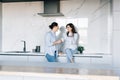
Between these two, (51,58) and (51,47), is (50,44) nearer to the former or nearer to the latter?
(51,47)

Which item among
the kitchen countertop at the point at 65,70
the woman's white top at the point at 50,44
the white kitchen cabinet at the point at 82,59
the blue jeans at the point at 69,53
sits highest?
the woman's white top at the point at 50,44

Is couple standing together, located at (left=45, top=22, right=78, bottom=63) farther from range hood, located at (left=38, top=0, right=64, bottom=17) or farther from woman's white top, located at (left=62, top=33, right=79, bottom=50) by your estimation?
range hood, located at (left=38, top=0, right=64, bottom=17)

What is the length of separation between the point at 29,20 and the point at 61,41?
814mm

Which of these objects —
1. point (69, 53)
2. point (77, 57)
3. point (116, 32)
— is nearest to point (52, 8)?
point (69, 53)

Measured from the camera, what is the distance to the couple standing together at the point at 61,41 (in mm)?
3344

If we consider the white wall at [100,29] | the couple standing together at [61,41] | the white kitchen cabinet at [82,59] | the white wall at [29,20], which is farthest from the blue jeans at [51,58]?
the white wall at [100,29]

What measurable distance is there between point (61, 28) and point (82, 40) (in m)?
0.42

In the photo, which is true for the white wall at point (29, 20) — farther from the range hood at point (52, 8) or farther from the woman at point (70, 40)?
the woman at point (70, 40)

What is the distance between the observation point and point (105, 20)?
3.64 m

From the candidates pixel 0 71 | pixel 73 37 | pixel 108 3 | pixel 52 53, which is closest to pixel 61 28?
pixel 73 37

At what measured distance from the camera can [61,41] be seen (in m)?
3.54

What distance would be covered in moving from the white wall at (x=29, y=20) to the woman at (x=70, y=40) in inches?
12.3

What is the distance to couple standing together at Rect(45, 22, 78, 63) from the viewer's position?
3.34m

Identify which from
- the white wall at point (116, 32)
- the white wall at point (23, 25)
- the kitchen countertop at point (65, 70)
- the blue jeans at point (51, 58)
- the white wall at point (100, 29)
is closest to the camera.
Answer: the kitchen countertop at point (65, 70)
